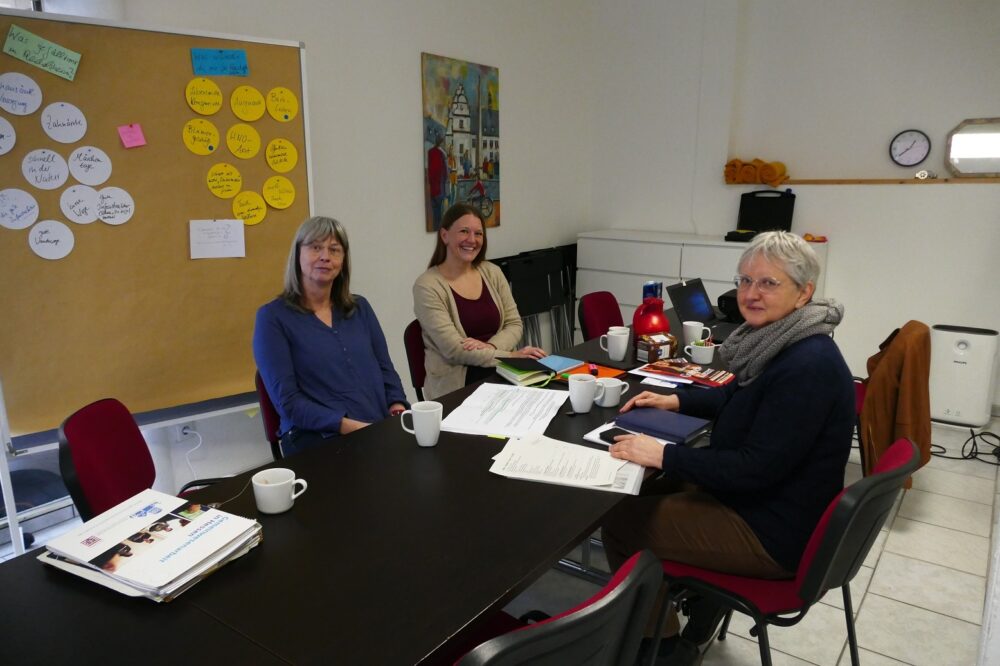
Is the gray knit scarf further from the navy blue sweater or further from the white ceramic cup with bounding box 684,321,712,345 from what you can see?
A: the white ceramic cup with bounding box 684,321,712,345

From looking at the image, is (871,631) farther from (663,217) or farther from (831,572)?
(663,217)

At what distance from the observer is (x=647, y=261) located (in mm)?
5004

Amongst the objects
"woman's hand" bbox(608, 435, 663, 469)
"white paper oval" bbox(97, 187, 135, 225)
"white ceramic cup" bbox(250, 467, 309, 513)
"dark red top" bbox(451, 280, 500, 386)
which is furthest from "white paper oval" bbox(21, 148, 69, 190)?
"woman's hand" bbox(608, 435, 663, 469)

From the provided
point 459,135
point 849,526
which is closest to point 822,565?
point 849,526

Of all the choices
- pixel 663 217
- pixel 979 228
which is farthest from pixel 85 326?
pixel 979 228

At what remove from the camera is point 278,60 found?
288 centimetres

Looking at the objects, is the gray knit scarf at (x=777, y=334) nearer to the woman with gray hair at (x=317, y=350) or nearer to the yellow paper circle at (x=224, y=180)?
the woman with gray hair at (x=317, y=350)

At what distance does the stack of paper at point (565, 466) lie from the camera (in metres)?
1.53

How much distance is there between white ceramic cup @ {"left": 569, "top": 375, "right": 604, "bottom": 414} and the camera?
6.36ft

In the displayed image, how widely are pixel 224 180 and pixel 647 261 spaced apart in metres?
3.19

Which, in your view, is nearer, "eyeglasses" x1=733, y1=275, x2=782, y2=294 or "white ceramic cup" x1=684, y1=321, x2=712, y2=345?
"eyeglasses" x1=733, y1=275, x2=782, y2=294

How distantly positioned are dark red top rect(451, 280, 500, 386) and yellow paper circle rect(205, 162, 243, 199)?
3.36ft

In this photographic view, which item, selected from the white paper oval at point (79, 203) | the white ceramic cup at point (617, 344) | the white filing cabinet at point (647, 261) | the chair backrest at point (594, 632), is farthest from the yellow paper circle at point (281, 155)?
the white filing cabinet at point (647, 261)

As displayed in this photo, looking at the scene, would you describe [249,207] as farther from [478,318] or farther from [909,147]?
[909,147]
